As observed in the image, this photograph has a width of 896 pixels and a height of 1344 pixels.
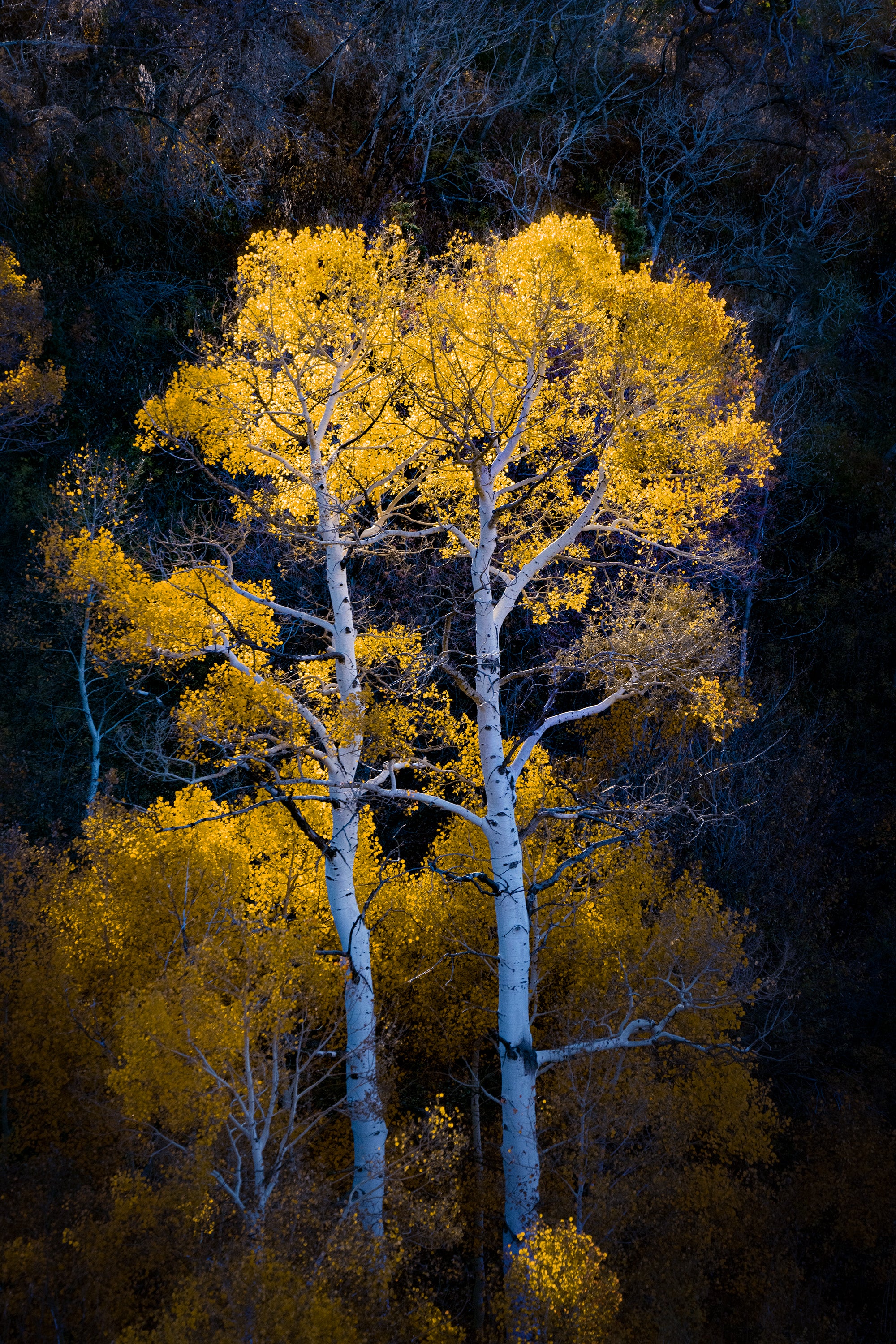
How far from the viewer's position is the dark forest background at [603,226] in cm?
2134

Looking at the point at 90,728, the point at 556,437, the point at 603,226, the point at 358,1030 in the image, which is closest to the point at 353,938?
the point at 358,1030

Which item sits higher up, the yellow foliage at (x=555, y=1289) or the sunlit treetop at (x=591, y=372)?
the sunlit treetop at (x=591, y=372)

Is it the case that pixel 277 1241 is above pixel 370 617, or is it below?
below

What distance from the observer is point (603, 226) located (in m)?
25.1

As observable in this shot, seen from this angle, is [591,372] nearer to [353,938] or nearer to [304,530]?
[304,530]

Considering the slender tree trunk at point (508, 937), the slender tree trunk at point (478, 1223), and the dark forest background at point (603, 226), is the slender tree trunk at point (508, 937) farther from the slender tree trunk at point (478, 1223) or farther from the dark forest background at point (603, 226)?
the dark forest background at point (603, 226)

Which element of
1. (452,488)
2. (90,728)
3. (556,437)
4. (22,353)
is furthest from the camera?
(22,353)

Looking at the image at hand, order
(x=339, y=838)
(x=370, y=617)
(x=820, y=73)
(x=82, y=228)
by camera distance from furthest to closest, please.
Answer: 1. (x=820, y=73)
2. (x=82, y=228)
3. (x=370, y=617)
4. (x=339, y=838)

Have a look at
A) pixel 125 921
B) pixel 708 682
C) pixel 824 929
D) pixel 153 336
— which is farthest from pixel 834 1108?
pixel 153 336

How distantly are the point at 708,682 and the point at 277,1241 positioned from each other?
805 cm

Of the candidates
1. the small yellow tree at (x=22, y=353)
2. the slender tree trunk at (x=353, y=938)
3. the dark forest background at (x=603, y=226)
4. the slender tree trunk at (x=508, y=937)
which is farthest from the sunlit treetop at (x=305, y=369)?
the small yellow tree at (x=22, y=353)

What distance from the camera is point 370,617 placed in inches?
618

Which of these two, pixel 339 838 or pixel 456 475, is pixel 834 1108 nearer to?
pixel 339 838

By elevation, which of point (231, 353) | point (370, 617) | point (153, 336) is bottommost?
point (370, 617)
